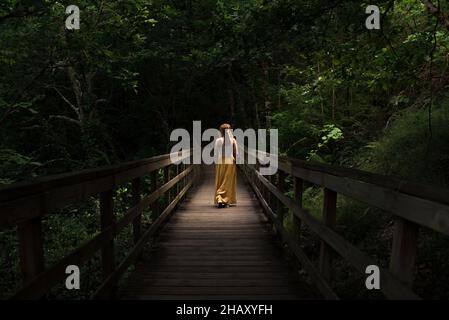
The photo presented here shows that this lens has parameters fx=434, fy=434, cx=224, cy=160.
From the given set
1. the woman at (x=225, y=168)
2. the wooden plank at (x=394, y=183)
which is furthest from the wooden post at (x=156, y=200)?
the woman at (x=225, y=168)

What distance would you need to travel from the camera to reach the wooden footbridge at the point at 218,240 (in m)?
2.27

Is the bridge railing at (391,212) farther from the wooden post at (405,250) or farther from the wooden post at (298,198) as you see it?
the wooden post at (298,198)

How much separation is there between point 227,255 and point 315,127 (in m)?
6.32

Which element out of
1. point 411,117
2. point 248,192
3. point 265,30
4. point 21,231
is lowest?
point 248,192

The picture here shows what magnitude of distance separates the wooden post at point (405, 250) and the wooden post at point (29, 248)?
6.47ft

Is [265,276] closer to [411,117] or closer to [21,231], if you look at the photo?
[21,231]

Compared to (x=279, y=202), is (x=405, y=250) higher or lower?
higher

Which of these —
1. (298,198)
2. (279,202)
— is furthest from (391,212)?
(279,202)

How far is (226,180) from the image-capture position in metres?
9.98

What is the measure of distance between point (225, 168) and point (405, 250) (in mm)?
7799

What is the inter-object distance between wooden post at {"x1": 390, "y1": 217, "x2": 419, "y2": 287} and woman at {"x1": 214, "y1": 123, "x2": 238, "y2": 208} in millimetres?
7623

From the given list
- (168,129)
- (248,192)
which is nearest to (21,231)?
(248,192)

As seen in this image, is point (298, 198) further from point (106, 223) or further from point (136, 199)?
point (106, 223)
